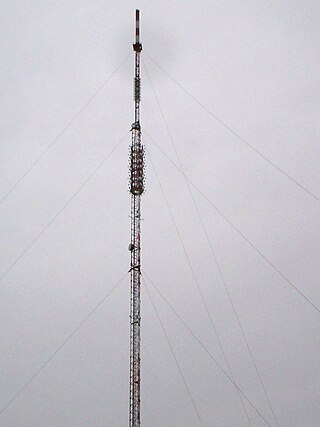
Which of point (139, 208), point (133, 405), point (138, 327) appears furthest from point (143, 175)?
point (133, 405)

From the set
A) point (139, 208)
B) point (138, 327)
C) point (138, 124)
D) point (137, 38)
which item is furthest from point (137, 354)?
point (137, 38)

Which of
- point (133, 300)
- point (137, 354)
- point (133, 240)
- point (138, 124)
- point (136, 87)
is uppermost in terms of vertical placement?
point (136, 87)

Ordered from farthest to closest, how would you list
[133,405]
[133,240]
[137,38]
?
[137,38]
[133,240]
[133,405]

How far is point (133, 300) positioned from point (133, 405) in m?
9.39

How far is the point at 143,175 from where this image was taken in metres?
64.8

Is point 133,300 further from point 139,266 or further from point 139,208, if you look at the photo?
point 139,208

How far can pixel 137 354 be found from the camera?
61188 millimetres

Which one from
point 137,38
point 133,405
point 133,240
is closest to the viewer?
point 133,405

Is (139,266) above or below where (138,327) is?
above

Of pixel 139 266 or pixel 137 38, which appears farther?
pixel 137 38

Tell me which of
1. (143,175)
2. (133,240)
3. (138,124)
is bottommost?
(133,240)

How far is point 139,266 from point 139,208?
566 cm

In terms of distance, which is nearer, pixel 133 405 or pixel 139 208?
pixel 133 405

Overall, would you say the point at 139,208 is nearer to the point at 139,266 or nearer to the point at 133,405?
the point at 139,266
